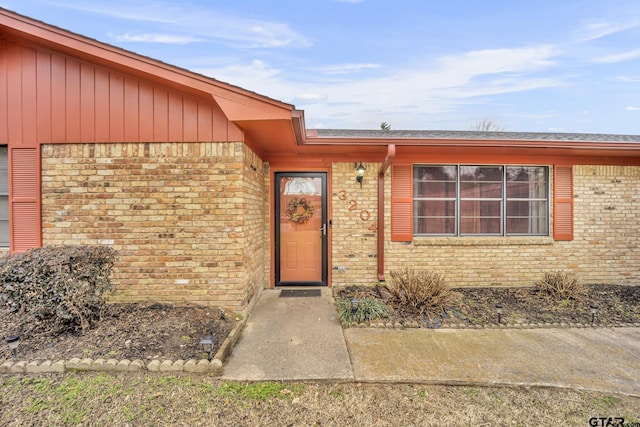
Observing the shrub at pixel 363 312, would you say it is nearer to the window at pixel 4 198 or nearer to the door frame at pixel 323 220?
the door frame at pixel 323 220

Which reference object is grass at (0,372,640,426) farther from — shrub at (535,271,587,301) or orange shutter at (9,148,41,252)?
shrub at (535,271,587,301)

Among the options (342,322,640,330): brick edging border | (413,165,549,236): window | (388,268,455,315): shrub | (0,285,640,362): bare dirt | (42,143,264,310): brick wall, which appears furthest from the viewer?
(413,165,549,236): window

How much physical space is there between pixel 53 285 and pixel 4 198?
2480 millimetres

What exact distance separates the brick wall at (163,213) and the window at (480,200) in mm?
3509

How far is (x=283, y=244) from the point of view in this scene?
17.2 ft

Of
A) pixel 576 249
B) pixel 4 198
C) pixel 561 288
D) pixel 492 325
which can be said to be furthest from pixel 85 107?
pixel 576 249

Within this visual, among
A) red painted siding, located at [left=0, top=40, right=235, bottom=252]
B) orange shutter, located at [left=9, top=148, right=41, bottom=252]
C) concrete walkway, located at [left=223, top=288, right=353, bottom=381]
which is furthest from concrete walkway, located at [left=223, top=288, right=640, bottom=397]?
orange shutter, located at [left=9, top=148, right=41, bottom=252]

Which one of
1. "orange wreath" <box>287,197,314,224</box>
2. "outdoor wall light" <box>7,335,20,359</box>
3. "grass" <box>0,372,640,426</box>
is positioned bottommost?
"grass" <box>0,372,640,426</box>

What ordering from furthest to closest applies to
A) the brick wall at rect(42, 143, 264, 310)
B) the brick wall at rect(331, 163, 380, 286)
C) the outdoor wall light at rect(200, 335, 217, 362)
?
the brick wall at rect(331, 163, 380, 286) < the brick wall at rect(42, 143, 264, 310) < the outdoor wall light at rect(200, 335, 217, 362)

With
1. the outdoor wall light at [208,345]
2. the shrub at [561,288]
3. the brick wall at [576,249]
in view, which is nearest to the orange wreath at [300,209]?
the brick wall at [576,249]

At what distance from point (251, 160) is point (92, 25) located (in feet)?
25.3

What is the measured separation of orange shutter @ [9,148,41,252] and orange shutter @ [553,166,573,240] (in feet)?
28.2

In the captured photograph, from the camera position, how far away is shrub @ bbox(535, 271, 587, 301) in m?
4.31

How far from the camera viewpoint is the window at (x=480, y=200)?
530 cm
